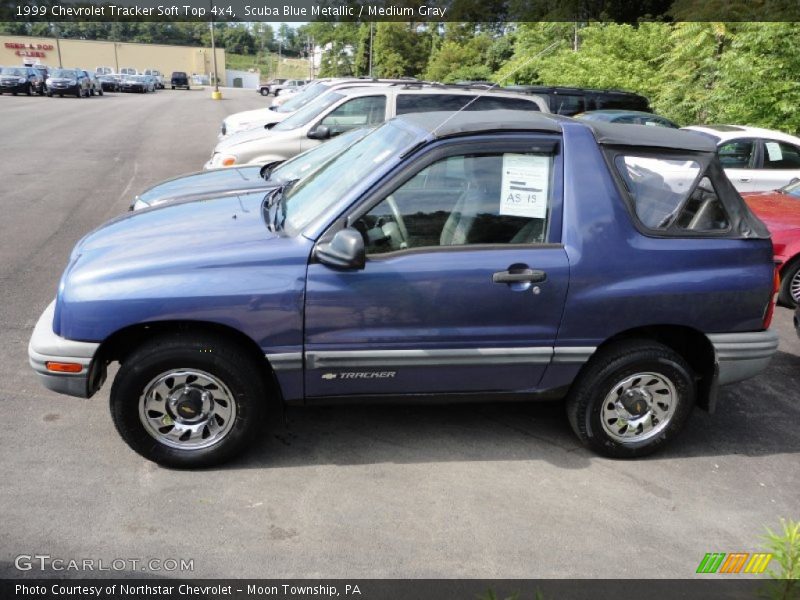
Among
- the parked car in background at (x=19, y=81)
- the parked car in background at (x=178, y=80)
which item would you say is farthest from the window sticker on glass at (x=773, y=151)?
the parked car in background at (x=178, y=80)

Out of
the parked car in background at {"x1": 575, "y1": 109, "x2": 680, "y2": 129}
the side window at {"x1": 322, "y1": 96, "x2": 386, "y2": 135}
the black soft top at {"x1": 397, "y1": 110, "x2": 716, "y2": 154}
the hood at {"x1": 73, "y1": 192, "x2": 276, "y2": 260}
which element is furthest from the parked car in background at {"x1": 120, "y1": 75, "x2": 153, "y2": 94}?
the black soft top at {"x1": 397, "y1": 110, "x2": 716, "y2": 154}

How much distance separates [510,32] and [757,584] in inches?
1508

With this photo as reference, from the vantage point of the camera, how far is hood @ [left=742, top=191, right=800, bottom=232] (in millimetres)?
6996

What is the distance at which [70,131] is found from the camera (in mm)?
20203

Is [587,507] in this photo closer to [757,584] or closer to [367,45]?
[757,584]

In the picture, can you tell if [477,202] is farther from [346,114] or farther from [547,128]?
[346,114]

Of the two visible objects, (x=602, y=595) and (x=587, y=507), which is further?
(x=587, y=507)

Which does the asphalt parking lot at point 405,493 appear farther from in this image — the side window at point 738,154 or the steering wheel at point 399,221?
the side window at point 738,154

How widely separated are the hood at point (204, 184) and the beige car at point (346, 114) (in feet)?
8.42

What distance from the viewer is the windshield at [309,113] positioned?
989cm

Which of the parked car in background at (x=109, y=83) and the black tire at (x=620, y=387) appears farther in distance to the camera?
the parked car in background at (x=109, y=83)

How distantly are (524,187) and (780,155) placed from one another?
7842 millimetres

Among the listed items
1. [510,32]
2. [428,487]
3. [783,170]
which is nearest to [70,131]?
[783,170]

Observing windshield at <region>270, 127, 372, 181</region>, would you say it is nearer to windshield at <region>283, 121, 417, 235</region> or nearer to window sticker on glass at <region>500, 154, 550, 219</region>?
windshield at <region>283, 121, 417, 235</region>
